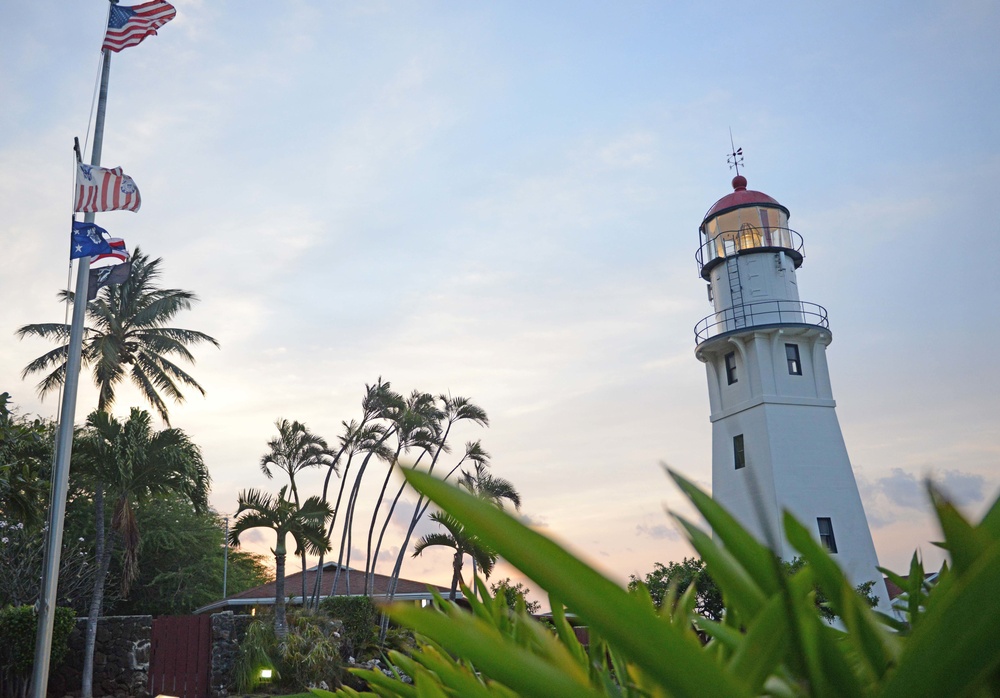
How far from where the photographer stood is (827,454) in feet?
63.4

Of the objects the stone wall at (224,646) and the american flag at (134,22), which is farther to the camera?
the stone wall at (224,646)

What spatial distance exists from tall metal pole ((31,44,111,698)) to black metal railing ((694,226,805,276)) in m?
16.8

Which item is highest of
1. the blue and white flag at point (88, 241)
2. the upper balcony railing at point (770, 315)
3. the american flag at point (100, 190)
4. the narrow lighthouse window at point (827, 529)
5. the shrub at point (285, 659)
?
the upper balcony railing at point (770, 315)

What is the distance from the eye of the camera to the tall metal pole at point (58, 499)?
1008 centimetres

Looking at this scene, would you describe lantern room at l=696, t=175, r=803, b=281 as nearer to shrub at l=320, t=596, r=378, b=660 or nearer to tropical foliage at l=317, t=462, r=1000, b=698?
shrub at l=320, t=596, r=378, b=660

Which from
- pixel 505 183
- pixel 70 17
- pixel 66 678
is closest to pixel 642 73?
pixel 505 183

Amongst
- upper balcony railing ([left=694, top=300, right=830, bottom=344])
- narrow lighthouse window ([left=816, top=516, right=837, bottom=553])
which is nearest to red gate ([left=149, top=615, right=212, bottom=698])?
narrow lighthouse window ([left=816, top=516, right=837, bottom=553])

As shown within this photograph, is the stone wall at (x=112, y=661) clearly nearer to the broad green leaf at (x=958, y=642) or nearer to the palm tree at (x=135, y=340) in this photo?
the palm tree at (x=135, y=340)

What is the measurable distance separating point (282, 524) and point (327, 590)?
510 inches

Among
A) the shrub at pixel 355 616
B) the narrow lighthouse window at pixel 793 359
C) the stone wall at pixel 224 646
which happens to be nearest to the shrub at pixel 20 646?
the stone wall at pixel 224 646

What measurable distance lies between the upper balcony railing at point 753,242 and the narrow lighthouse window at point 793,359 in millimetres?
2874

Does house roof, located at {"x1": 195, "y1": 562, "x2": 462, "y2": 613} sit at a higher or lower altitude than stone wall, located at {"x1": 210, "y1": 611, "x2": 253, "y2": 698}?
higher

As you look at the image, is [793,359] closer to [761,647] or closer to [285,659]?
[285,659]

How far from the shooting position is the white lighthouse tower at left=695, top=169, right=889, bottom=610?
18812 mm
